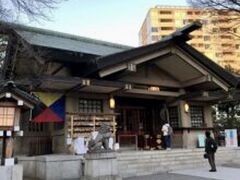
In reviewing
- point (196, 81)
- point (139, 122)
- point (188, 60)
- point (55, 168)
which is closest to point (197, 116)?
point (196, 81)

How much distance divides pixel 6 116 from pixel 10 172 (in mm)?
1645

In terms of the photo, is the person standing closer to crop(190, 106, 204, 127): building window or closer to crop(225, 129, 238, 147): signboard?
crop(190, 106, 204, 127): building window

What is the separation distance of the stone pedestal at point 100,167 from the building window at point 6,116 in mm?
2781

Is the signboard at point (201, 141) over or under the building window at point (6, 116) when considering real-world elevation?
under

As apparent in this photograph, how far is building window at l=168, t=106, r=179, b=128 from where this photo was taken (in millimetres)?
19297

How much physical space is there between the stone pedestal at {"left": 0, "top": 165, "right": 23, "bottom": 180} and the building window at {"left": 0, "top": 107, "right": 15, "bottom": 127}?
1.25 metres

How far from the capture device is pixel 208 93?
1830cm

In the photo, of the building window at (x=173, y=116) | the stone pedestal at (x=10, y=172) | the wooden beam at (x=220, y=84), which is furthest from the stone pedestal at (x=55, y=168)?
the wooden beam at (x=220, y=84)

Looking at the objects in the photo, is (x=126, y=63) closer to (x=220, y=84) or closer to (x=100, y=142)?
(x=100, y=142)

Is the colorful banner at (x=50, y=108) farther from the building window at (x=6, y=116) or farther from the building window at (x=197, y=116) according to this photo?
the building window at (x=197, y=116)

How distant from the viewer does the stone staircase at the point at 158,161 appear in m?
13.1

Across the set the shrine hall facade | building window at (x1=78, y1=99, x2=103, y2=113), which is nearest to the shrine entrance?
the shrine hall facade

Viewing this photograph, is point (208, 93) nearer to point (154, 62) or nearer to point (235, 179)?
point (154, 62)

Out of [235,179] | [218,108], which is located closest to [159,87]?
[235,179]
